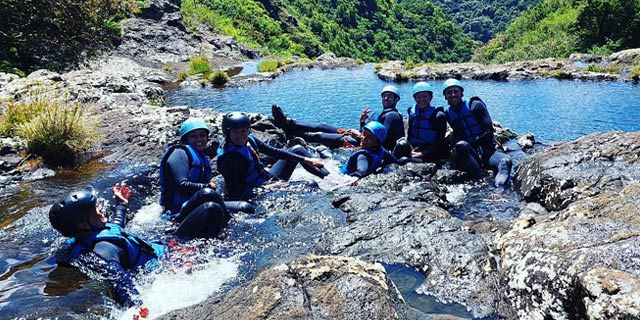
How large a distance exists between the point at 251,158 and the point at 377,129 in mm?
2755

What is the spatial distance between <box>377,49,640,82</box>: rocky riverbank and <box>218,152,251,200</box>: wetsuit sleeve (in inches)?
756

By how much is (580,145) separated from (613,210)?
4.48 metres

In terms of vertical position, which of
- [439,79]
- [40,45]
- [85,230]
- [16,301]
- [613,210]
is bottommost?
[439,79]

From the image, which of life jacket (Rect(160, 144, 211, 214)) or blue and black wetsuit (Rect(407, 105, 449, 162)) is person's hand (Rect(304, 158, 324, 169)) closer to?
life jacket (Rect(160, 144, 211, 214))

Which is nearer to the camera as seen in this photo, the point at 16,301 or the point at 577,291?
the point at 577,291

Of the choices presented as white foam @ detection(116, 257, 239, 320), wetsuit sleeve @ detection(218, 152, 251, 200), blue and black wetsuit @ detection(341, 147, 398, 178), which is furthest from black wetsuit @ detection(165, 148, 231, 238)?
blue and black wetsuit @ detection(341, 147, 398, 178)

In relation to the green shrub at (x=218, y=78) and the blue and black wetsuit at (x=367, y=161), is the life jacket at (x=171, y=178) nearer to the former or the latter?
the blue and black wetsuit at (x=367, y=161)

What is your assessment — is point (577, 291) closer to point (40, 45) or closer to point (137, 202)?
point (137, 202)

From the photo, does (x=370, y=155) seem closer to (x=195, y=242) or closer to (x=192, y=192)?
(x=192, y=192)

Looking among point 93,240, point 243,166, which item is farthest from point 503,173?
point 93,240

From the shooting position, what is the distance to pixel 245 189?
830 cm

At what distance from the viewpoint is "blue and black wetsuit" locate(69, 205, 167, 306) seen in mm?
4945

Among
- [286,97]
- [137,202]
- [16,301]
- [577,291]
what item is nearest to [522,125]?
[286,97]

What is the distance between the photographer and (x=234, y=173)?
8.09m
